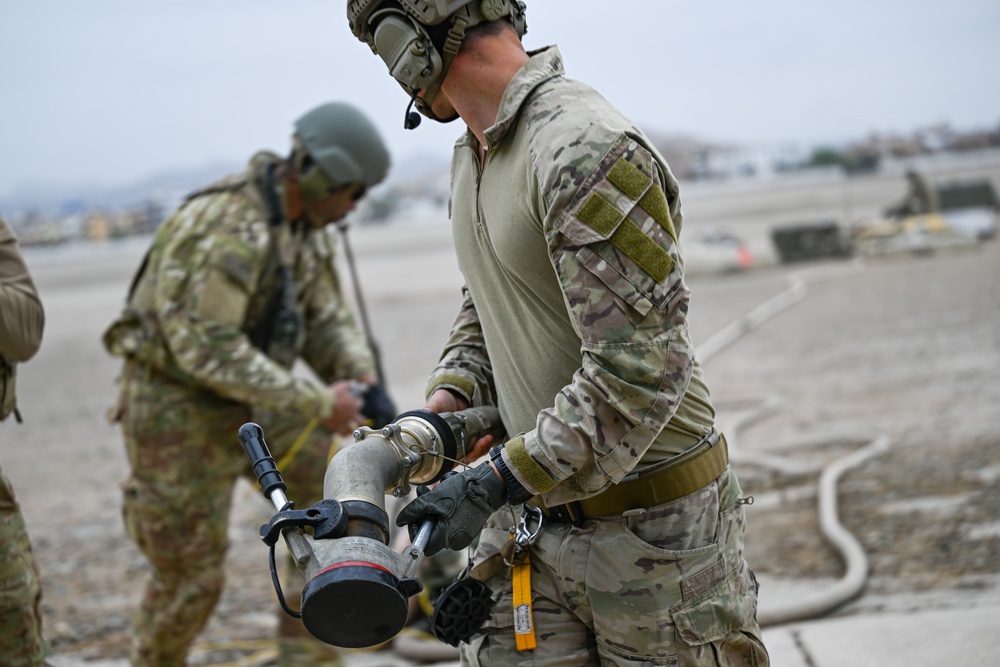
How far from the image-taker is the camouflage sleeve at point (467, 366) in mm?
2572

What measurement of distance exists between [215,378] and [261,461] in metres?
2.03

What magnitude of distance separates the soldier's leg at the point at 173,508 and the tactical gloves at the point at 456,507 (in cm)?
237

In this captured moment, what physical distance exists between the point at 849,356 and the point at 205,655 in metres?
6.92

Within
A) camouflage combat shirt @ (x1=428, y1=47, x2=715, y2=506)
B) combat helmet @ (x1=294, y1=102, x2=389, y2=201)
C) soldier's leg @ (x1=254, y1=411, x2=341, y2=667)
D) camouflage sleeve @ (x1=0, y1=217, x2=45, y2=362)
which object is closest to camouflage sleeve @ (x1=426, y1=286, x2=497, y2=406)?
camouflage combat shirt @ (x1=428, y1=47, x2=715, y2=506)

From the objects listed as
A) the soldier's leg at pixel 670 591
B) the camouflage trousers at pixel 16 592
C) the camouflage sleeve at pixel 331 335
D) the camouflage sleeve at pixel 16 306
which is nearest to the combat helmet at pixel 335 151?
the camouflage sleeve at pixel 331 335

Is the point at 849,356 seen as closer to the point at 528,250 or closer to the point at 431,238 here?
the point at 528,250

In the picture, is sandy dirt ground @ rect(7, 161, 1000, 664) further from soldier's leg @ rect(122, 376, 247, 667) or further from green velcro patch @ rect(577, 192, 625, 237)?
green velcro patch @ rect(577, 192, 625, 237)

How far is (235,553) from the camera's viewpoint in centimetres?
591

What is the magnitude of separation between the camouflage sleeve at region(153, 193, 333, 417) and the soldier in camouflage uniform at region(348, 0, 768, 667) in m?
1.70

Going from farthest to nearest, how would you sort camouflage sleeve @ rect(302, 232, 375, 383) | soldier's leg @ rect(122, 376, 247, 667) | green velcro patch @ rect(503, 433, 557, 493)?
camouflage sleeve @ rect(302, 232, 375, 383), soldier's leg @ rect(122, 376, 247, 667), green velcro patch @ rect(503, 433, 557, 493)

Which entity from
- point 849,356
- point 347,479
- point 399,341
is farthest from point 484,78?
point 399,341

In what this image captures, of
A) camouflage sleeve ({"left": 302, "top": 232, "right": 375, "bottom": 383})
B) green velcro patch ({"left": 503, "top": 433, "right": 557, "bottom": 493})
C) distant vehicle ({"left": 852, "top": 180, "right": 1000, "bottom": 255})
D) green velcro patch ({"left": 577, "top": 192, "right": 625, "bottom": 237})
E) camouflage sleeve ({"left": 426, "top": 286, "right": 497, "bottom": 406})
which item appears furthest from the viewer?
distant vehicle ({"left": 852, "top": 180, "right": 1000, "bottom": 255})

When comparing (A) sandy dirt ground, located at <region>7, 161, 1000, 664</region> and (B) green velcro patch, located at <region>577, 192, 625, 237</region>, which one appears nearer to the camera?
(B) green velcro patch, located at <region>577, 192, 625, 237</region>

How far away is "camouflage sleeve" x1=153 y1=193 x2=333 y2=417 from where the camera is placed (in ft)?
13.1
